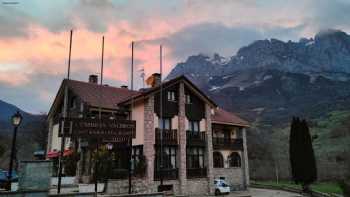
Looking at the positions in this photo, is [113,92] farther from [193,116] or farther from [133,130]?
[133,130]

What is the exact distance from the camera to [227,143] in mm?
35219

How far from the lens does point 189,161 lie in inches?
1120

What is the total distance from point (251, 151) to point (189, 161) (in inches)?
1293

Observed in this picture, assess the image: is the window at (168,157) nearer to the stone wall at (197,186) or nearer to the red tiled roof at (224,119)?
the stone wall at (197,186)

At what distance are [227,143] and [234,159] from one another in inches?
93.2

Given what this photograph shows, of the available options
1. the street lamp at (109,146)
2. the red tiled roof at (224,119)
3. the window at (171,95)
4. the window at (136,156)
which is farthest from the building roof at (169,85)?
the window at (136,156)

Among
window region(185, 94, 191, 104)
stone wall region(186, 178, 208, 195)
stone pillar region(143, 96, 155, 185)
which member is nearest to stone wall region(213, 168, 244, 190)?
stone wall region(186, 178, 208, 195)

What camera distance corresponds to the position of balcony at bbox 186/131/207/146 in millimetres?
28592

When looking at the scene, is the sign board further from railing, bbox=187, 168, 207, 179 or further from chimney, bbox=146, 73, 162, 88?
chimney, bbox=146, 73, 162, 88

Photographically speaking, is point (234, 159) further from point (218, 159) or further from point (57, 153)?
point (57, 153)

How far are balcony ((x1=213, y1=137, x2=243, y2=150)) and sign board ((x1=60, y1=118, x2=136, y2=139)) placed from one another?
18300 mm

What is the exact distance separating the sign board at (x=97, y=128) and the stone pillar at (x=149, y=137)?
8.25m

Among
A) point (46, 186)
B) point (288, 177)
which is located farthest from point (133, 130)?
point (288, 177)

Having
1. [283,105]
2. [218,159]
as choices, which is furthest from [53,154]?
[283,105]
